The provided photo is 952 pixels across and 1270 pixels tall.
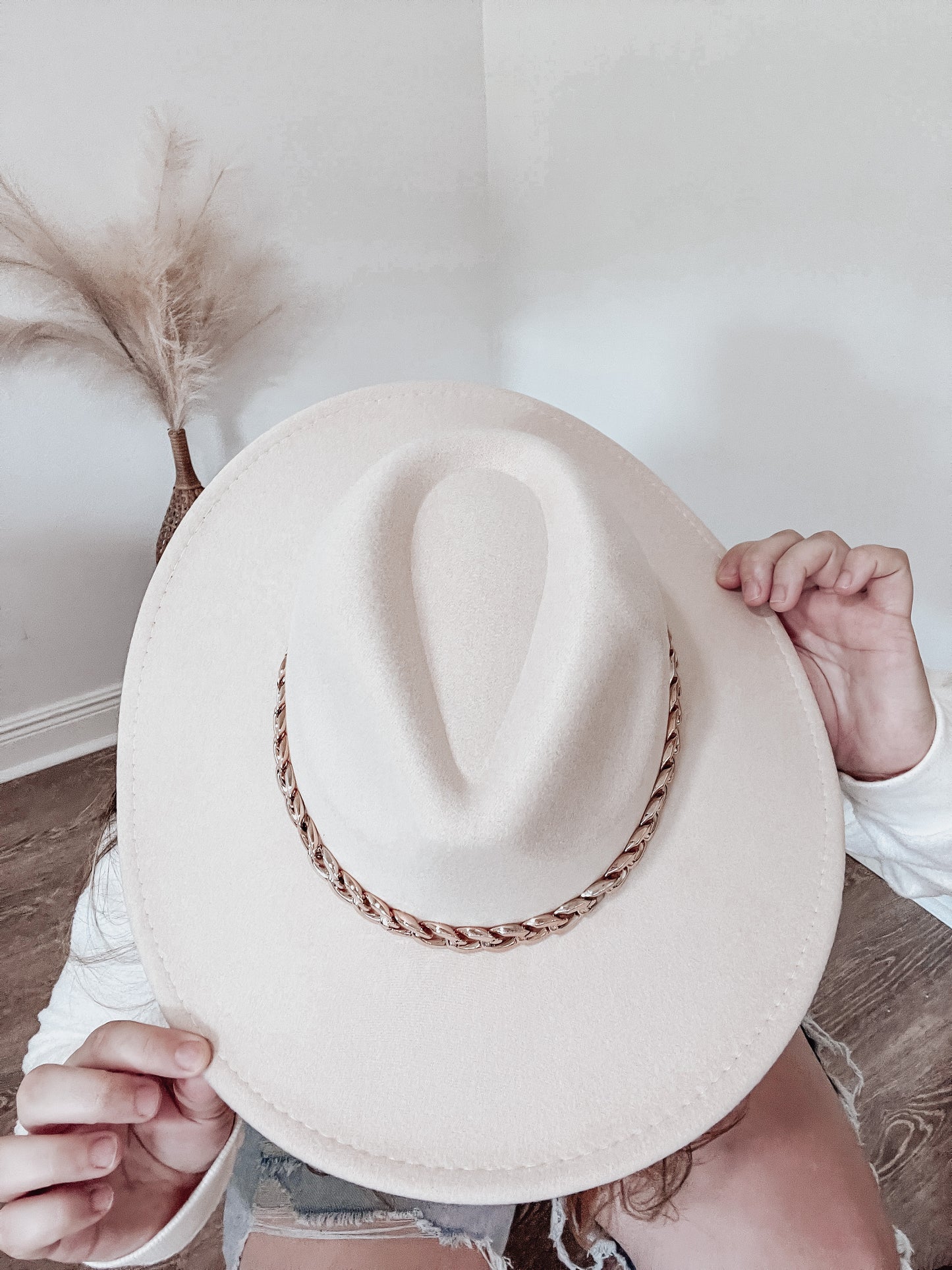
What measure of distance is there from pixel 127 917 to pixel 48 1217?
0.21 metres

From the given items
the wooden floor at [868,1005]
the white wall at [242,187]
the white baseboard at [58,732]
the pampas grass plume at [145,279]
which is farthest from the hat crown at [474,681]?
the white baseboard at [58,732]

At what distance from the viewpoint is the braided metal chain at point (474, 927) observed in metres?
0.46

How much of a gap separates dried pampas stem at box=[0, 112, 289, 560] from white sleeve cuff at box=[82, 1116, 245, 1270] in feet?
4.26

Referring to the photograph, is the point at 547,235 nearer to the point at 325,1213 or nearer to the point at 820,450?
the point at 820,450

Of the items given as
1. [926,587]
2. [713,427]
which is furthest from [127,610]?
[926,587]

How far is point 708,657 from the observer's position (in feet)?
1.86

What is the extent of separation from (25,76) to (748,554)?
1598 millimetres

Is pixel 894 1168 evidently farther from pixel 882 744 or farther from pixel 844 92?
pixel 844 92

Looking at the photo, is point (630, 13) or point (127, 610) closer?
point (630, 13)

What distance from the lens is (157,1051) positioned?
467mm

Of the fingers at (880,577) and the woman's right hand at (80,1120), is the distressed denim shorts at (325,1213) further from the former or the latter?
the fingers at (880,577)

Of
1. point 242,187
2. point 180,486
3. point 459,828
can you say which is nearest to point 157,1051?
point 459,828

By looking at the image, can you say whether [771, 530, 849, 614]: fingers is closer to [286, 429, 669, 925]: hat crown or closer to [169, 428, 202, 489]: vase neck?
[286, 429, 669, 925]: hat crown

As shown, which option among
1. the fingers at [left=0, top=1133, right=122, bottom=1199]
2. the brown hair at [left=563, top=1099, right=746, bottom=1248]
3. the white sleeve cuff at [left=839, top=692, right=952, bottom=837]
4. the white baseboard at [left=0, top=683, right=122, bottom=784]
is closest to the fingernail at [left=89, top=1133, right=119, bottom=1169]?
the fingers at [left=0, top=1133, right=122, bottom=1199]
